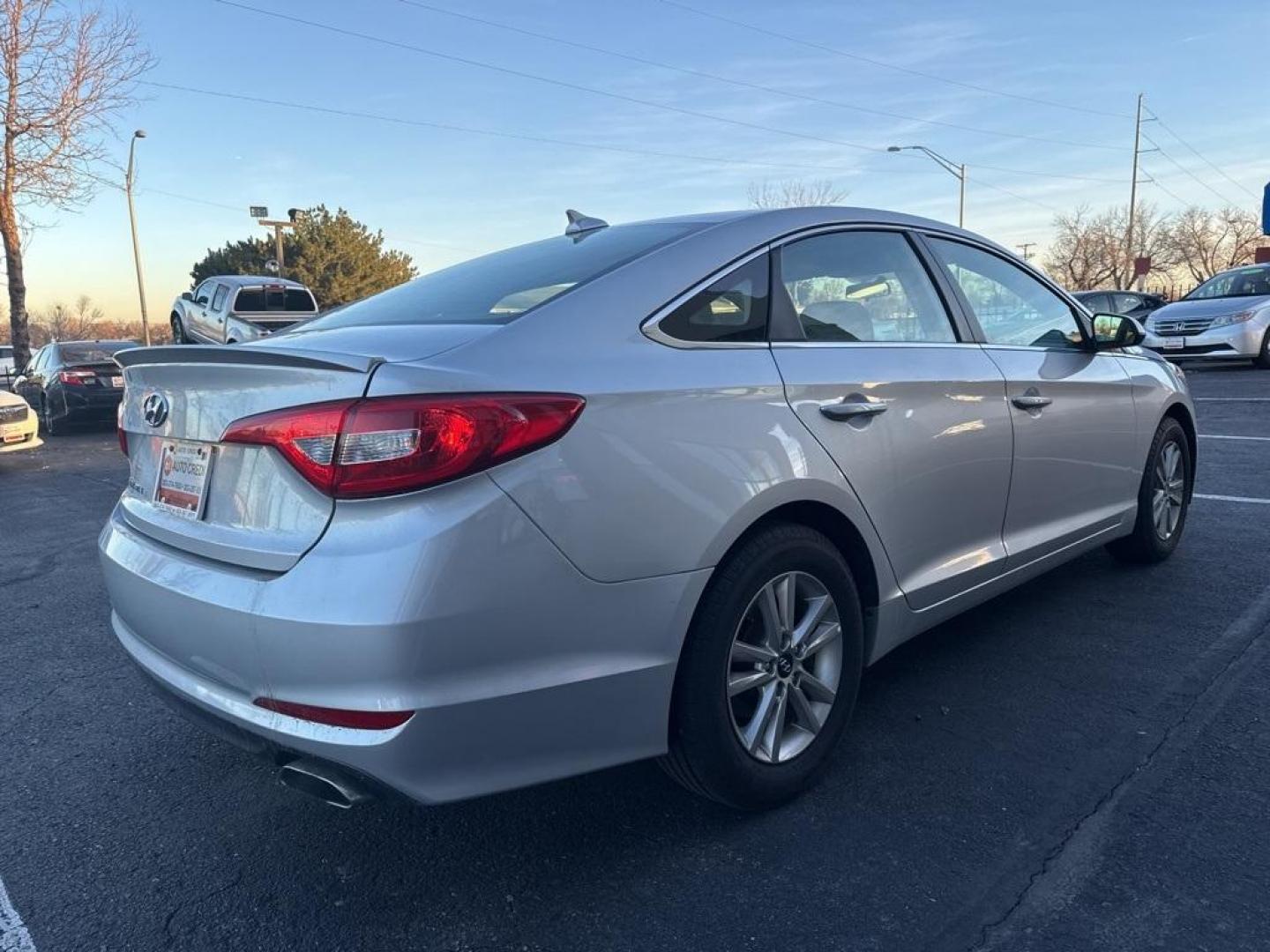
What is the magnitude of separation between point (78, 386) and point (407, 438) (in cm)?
1361

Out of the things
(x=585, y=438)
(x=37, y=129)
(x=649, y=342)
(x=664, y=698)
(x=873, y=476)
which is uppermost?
(x=37, y=129)

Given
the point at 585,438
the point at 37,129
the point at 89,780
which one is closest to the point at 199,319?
the point at 37,129

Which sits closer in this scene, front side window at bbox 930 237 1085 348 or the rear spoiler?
the rear spoiler

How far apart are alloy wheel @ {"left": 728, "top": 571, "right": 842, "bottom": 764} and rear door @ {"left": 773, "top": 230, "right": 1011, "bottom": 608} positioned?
1.16 ft

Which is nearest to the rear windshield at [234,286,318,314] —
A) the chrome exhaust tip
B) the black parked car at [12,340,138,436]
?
the black parked car at [12,340,138,436]

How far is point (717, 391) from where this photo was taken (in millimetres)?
2326

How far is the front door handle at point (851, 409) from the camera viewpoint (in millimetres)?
2595

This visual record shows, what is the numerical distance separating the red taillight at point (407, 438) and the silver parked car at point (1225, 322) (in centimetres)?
1410

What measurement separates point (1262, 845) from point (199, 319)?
19.6 m

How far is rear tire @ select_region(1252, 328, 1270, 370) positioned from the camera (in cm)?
1412

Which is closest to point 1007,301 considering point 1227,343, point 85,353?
point 1227,343

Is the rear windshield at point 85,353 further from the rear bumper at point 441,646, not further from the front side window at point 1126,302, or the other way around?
the front side window at point 1126,302

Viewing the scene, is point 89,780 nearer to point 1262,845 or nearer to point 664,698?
point 664,698

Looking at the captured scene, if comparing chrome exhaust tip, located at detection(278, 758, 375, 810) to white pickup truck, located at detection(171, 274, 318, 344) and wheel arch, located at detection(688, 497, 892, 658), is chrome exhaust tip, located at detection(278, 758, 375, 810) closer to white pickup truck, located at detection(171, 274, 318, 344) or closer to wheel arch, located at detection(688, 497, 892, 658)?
wheel arch, located at detection(688, 497, 892, 658)
